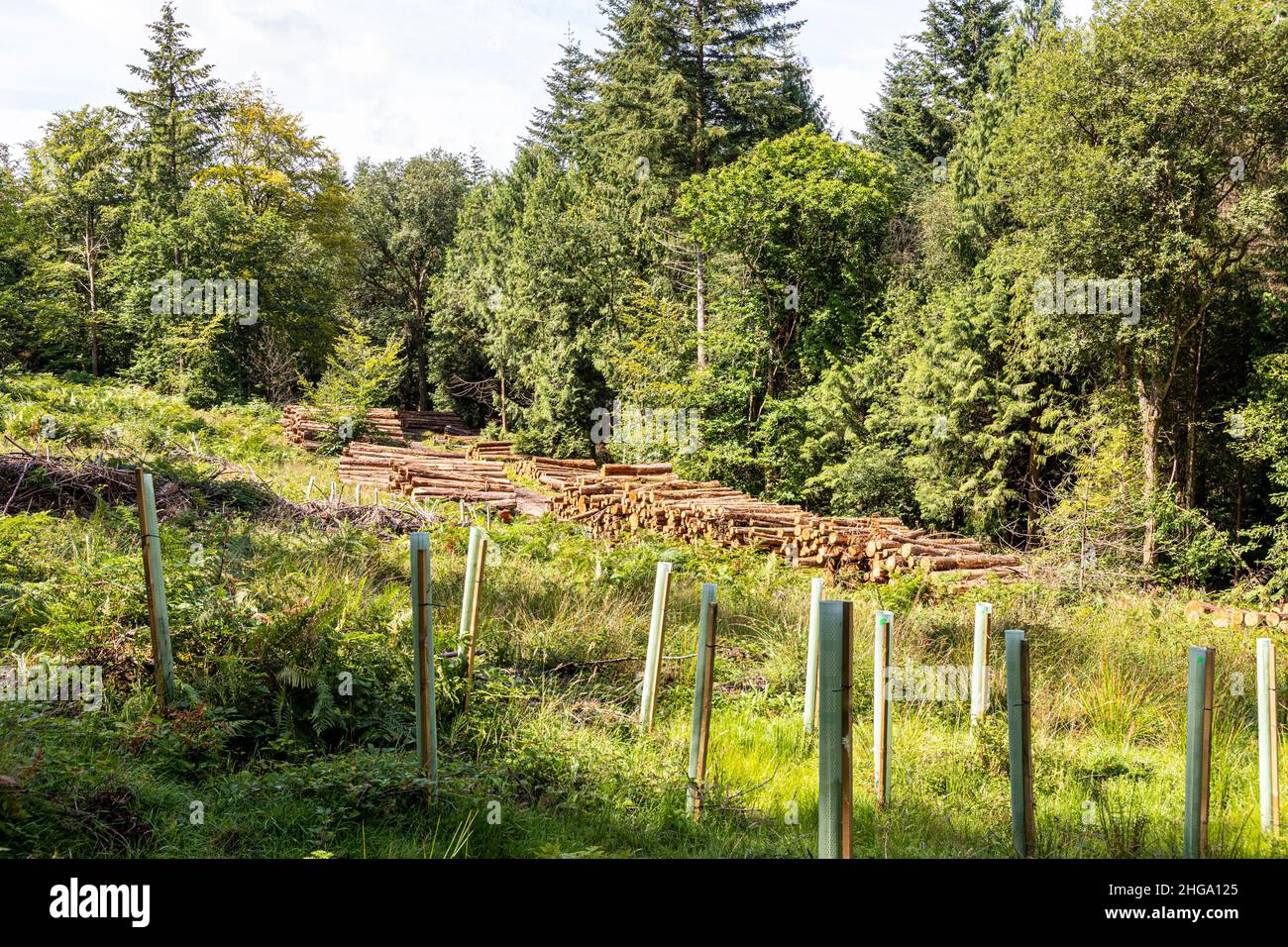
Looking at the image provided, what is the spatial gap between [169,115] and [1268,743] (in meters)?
40.9

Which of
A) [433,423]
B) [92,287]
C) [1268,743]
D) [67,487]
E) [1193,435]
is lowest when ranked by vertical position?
[1268,743]

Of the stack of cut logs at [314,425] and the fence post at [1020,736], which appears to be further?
the stack of cut logs at [314,425]

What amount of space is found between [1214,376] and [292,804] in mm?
19366

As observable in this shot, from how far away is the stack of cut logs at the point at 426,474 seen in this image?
17.4 metres

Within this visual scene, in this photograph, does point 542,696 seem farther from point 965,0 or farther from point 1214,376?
point 965,0

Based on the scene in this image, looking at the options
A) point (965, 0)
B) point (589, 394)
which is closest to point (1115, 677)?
point (589, 394)

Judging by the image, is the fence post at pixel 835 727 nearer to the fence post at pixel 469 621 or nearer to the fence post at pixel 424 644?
the fence post at pixel 424 644

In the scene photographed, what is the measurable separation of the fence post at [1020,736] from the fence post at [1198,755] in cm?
75

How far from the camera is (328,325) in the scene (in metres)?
35.0

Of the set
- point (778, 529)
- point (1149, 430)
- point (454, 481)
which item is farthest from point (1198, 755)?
point (454, 481)

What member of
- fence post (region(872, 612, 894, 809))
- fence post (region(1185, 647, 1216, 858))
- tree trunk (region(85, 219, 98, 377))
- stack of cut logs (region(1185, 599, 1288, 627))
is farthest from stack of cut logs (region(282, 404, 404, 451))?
fence post (region(1185, 647, 1216, 858))

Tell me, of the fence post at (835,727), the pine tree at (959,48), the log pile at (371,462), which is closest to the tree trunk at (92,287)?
the log pile at (371,462)

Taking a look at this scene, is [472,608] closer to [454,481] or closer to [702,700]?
[702,700]

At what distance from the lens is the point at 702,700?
4949mm
